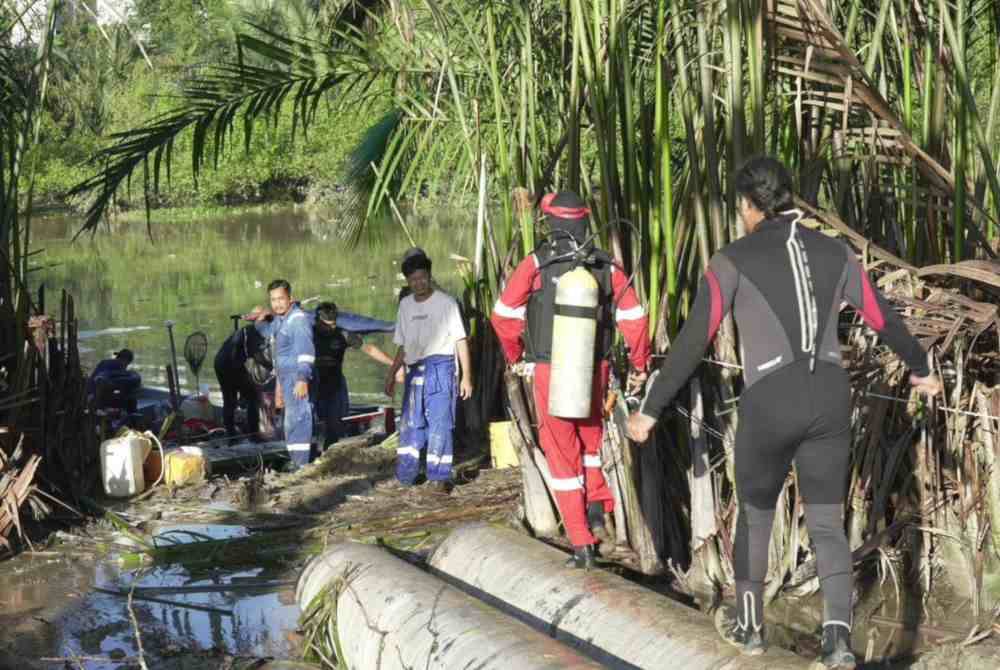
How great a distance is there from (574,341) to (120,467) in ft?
14.8

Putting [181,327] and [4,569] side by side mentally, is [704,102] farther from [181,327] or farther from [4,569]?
[181,327]

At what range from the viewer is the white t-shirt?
31.8ft

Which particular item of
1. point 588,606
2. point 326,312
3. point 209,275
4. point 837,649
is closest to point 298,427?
point 326,312

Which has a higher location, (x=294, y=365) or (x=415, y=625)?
(x=294, y=365)

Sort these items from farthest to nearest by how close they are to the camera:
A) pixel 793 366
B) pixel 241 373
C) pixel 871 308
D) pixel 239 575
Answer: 1. pixel 241 373
2. pixel 239 575
3. pixel 871 308
4. pixel 793 366

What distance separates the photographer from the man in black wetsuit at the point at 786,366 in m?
4.92

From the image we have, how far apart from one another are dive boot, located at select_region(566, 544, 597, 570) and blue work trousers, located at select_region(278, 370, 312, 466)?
184 inches

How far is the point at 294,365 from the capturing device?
1110cm

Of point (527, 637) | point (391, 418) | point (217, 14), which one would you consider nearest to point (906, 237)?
point (527, 637)

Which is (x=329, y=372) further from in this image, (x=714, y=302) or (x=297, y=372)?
(x=714, y=302)

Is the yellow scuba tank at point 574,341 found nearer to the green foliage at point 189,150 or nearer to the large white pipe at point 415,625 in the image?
the large white pipe at point 415,625

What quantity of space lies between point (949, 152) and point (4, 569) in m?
5.39

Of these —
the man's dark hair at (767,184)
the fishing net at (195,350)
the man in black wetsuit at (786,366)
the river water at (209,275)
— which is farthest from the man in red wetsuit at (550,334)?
the fishing net at (195,350)

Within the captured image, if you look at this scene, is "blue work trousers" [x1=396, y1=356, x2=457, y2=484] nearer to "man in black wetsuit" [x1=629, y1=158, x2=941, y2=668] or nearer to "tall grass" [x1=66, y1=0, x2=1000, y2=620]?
"tall grass" [x1=66, y1=0, x2=1000, y2=620]
